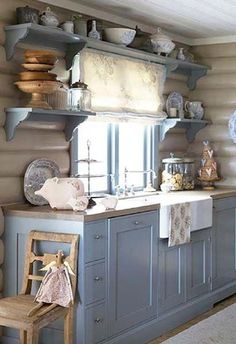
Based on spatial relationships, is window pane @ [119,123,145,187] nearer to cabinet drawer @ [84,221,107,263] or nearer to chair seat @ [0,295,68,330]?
cabinet drawer @ [84,221,107,263]

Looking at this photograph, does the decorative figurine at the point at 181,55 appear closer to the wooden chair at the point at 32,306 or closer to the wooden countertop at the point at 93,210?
the wooden countertop at the point at 93,210

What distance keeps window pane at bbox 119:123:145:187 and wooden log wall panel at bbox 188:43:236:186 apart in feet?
2.74

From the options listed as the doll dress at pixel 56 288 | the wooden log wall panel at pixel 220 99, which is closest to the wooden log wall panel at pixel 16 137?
the doll dress at pixel 56 288

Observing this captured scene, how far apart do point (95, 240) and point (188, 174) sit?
85.8 inches

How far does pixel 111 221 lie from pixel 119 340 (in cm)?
80

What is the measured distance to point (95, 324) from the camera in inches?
154

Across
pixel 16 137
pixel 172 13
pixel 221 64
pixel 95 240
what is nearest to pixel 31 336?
A: pixel 95 240

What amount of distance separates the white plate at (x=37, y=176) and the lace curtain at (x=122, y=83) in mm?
616

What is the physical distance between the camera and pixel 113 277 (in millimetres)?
4090

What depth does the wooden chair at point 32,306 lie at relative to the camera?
3.47m

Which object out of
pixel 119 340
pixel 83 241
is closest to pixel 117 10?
pixel 83 241

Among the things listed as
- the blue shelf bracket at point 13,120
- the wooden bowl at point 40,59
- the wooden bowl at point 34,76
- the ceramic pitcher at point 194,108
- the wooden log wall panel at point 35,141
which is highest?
the wooden bowl at point 40,59

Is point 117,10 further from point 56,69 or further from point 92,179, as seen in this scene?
point 92,179

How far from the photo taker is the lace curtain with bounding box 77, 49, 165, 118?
475 cm
